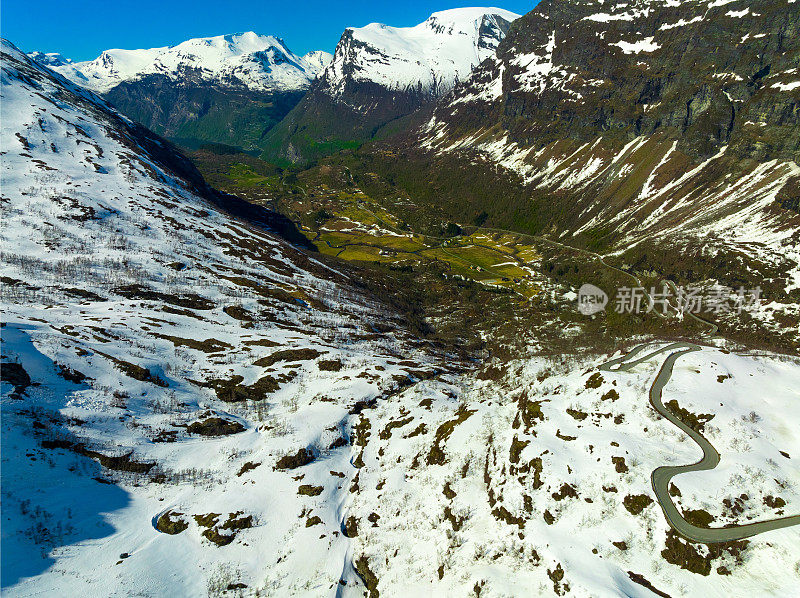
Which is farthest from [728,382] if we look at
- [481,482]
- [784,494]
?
[481,482]

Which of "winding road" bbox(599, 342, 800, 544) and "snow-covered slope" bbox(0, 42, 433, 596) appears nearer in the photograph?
"winding road" bbox(599, 342, 800, 544)

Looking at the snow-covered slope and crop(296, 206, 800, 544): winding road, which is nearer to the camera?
Result: crop(296, 206, 800, 544): winding road

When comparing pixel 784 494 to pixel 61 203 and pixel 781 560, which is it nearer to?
pixel 781 560

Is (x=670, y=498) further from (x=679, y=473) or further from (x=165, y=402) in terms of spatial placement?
(x=165, y=402)

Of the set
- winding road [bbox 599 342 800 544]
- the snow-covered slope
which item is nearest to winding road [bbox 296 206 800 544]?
winding road [bbox 599 342 800 544]

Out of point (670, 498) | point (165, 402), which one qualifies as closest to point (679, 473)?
point (670, 498)

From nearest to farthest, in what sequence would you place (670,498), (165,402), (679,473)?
(670,498)
(679,473)
(165,402)

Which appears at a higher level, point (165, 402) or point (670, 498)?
point (670, 498)

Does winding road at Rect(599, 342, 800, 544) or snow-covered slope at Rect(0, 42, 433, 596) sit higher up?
winding road at Rect(599, 342, 800, 544)

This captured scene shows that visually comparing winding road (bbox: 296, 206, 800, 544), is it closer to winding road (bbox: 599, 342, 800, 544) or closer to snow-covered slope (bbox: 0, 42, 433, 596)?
winding road (bbox: 599, 342, 800, 544)

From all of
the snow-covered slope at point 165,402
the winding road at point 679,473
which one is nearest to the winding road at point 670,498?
the winding road at point 679,473

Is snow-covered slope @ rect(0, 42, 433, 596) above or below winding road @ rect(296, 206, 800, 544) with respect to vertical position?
below

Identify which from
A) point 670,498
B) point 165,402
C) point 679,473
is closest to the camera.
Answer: point 670,498
